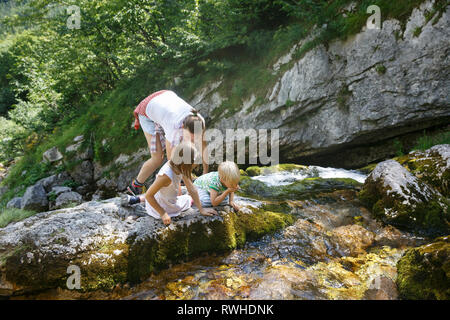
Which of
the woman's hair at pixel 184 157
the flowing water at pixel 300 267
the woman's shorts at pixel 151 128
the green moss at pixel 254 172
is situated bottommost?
the flowing water at pixel 300 267

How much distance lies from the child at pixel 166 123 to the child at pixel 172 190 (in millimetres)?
317

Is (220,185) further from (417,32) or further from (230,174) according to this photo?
(417,32)

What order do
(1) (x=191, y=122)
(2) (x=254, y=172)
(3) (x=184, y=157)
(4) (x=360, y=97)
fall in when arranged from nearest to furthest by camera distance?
(3) (x=184, y=157) < (1) (x=191, y=122) < (4) (x=360, y=97) < (2) (x=254, y=172)

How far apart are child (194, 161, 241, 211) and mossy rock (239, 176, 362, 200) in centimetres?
199

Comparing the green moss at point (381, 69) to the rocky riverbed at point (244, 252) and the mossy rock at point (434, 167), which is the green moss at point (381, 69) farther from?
the rocky riverbed at point (244, 252)

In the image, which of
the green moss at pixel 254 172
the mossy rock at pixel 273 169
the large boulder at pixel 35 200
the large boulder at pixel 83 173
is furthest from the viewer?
the large boulder at pixel 83 173

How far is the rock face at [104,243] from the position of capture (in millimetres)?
2564

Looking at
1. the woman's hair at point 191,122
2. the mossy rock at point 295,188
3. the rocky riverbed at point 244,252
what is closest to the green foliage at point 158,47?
the mossy rock at point 295,188

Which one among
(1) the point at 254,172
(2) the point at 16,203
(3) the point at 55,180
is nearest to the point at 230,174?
(1) the point at 254,172

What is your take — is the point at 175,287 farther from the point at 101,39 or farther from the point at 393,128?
the point at 101,39

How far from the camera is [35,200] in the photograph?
10477 mm

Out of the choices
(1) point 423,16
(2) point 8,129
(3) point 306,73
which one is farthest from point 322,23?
(2) point 8,129

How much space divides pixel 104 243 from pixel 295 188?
437 centimetres

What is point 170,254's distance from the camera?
3.10m
